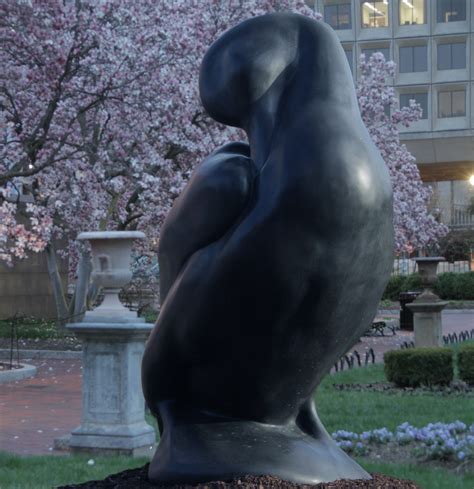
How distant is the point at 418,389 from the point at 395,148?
11.9m

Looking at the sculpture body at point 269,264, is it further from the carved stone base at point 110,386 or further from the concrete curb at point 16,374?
the concrete curb at point 16,374

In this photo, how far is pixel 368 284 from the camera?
3.46 metres

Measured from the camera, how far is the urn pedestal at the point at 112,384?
849cm

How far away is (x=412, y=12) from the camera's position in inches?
2200

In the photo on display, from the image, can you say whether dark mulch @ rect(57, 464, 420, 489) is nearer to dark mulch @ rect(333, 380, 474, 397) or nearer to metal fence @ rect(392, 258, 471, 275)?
dark mulch @ rect(333, 380, 474, 397)

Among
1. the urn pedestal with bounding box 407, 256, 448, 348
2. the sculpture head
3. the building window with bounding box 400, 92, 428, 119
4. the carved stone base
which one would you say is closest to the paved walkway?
the carved stone base

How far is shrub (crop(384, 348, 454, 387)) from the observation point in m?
12.5

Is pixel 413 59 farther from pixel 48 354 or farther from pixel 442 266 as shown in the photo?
pixel 48 354

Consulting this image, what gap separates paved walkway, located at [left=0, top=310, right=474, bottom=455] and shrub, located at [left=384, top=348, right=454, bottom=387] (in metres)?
4.22

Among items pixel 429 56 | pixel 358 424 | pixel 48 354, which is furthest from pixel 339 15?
pixel 358 424

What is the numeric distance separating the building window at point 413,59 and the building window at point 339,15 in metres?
3.70

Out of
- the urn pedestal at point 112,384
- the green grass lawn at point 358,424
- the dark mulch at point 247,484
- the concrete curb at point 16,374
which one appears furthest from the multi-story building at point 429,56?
the dark mulch at point 247,484

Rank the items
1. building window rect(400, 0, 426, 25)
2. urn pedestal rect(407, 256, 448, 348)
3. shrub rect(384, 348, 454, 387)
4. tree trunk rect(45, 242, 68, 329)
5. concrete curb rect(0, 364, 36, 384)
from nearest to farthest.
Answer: shrub rect(384, 348, 454, 387)
concrete curb rect(0, 364, 36, 384)
urn pedestal rect(407, 256, 448, 348)
tree trunk rect(45, 242, 68, 329)
building window rect(400, 0, 426, 25)

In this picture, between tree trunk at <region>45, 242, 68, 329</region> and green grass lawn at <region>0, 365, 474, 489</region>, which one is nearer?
green grass lawn at <region>0, 365, 474, 489</region>
